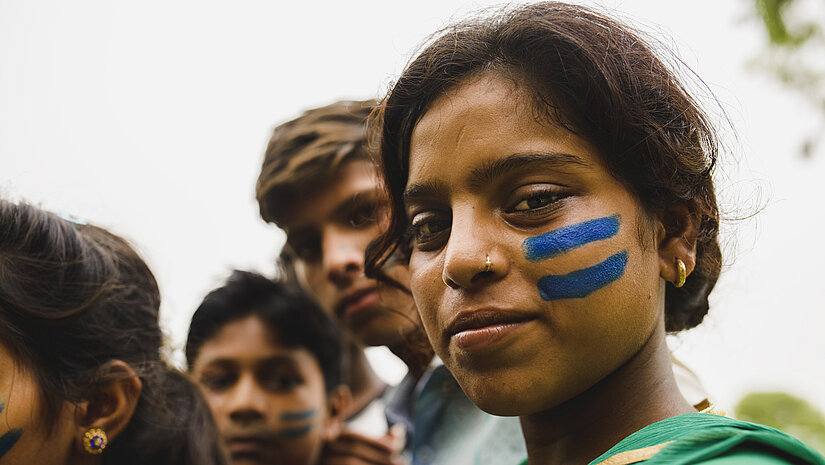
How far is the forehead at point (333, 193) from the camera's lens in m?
3.51

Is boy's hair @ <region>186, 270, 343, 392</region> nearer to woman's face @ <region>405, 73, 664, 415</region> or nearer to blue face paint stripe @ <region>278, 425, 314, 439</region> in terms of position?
blue face paint stripe @ <region>278, 425, 314, 439</region>

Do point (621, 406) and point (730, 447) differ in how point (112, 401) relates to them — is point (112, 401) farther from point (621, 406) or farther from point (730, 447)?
point (730, 447)

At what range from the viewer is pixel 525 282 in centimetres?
163

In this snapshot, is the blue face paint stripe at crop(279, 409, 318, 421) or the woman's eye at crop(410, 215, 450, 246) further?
the blue face paint stripe at crop(279, 409, 318, 421)

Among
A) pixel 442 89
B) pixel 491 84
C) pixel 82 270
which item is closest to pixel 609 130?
pixel 491 84

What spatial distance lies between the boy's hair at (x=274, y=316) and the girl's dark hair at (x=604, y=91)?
2.16 metres

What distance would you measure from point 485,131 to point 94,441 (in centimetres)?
155

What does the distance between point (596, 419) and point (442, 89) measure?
882 mm

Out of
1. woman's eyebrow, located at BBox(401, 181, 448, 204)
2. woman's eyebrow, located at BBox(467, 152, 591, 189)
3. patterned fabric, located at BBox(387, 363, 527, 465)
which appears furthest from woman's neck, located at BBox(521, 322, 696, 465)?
patterned fabric, located at BBox(387, 363, 527, 465)

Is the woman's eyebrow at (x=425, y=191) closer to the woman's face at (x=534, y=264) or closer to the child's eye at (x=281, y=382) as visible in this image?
the woman's face at (x=534, y=264)

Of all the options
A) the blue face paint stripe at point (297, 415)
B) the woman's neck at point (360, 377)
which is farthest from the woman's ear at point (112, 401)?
the woman's neck at point (360, 377)

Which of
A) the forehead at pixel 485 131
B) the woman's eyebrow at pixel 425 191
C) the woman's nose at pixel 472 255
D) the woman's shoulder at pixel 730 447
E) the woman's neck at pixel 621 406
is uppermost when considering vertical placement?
the forehead at pixel 485 131

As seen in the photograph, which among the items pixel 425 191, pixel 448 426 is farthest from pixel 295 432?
pixel 425 191

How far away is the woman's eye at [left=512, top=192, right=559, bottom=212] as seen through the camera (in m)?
1.68
